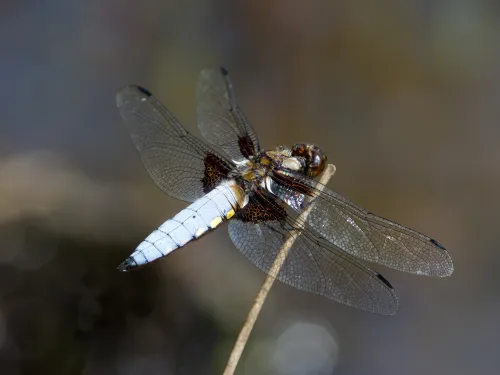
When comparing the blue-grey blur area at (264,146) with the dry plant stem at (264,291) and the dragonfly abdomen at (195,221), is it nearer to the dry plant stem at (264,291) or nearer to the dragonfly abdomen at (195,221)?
the dragonfly abdomen at (195,221)

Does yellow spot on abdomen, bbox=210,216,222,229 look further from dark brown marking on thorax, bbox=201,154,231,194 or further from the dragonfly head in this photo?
the dragonfly head

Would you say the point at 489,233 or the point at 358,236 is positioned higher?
the point at 489,233

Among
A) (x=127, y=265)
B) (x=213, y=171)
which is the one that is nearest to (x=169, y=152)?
(x=213, y=171)

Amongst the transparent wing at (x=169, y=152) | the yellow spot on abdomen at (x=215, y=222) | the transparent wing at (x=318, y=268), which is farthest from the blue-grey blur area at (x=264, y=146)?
the transparent wing at (x=318, y=268)

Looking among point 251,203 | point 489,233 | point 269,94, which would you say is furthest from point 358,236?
point 269,94

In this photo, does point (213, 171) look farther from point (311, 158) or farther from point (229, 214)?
point (311, 158)

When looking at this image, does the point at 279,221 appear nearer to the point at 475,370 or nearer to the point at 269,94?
the point at 475,370
